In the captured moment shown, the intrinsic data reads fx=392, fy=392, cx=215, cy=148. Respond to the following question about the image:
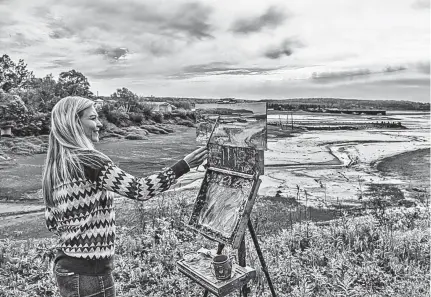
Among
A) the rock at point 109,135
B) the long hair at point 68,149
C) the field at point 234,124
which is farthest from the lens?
the rock at point 109,135

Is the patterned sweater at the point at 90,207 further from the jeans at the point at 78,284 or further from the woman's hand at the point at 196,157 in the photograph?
the woman's hand at the point at 196,157

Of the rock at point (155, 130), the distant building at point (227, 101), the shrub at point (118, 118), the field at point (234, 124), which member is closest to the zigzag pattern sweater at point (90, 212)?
the field at point (234, 124)

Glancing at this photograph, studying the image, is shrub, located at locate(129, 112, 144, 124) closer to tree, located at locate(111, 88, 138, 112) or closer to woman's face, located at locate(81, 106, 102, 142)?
tree, located at locate(111, 88, 138, 112)

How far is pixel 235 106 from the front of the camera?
3.03 m

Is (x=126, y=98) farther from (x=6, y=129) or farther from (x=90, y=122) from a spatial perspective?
(x=90, y=122)

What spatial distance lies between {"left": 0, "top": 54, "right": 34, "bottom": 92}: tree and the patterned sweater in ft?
90.6

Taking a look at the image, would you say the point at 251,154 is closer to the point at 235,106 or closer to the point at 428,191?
the point at 235,106

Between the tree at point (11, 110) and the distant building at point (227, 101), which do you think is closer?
the distant building at point (227, 101)

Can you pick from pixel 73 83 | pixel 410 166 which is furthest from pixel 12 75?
pixel 410 166

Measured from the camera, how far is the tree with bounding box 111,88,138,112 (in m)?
30.2

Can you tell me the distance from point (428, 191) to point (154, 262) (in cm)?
722

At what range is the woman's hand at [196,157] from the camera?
2.54 metres

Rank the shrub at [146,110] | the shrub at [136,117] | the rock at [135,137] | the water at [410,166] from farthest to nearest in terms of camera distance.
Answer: the shrub at [146,110], the shrub at [136,117], the rock at [135,137], the water at [410,166]

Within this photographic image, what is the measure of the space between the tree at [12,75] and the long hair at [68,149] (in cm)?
2748
